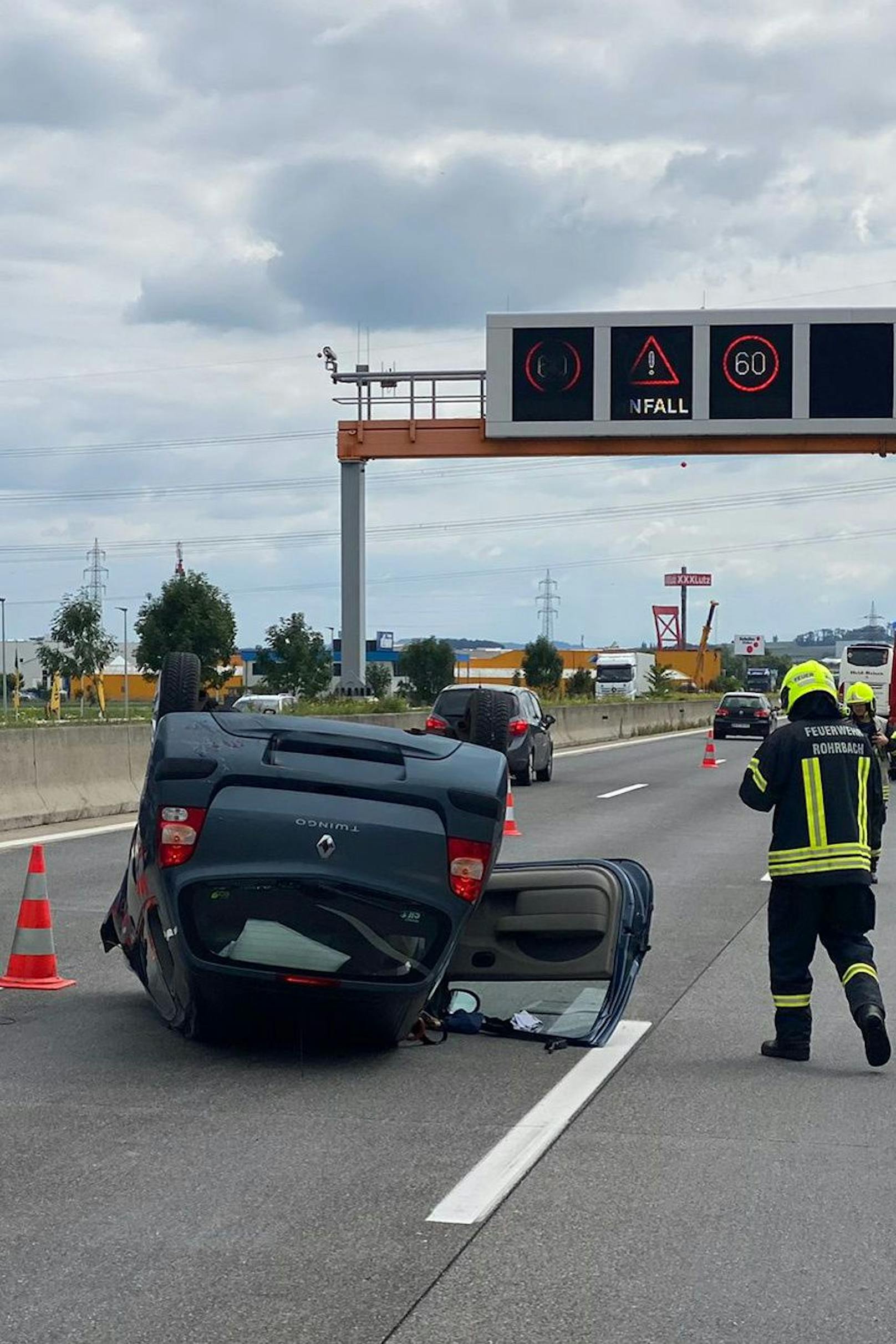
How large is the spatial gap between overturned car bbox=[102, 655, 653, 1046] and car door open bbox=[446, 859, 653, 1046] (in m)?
0.58

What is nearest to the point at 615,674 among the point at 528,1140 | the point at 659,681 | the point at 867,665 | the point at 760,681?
the point at 659,681

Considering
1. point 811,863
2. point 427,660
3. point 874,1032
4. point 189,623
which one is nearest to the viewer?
point 874,1032

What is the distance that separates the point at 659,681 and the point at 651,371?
69.1m

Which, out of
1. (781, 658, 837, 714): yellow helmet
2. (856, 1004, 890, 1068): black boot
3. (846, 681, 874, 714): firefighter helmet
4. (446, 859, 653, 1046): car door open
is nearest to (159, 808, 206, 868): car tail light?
(446, 859, 653, 1046): car door open

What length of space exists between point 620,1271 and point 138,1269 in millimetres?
1296

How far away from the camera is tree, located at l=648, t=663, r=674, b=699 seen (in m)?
97.4

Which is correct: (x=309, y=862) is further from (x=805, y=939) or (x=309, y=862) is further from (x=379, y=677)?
(x=379, y=677)

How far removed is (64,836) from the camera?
58.0 ft

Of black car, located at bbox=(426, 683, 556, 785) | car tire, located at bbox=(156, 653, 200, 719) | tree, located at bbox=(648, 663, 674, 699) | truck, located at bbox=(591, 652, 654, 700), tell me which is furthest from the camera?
tree, located at bbox=(648, 663, 674, 699)

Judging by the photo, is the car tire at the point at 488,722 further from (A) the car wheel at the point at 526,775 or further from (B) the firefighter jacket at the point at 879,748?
(A) the car wheel at the point at 526,775

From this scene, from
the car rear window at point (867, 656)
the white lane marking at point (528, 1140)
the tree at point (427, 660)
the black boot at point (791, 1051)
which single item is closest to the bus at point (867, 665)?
the car rear window at point (867, 656)

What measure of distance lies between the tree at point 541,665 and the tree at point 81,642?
3766 centimetres

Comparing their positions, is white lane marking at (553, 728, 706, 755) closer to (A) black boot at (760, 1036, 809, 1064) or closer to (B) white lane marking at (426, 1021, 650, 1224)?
(A) black boot at (760, 1036, 809, 1064)

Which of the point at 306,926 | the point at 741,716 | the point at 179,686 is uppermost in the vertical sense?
the point at 179,686
